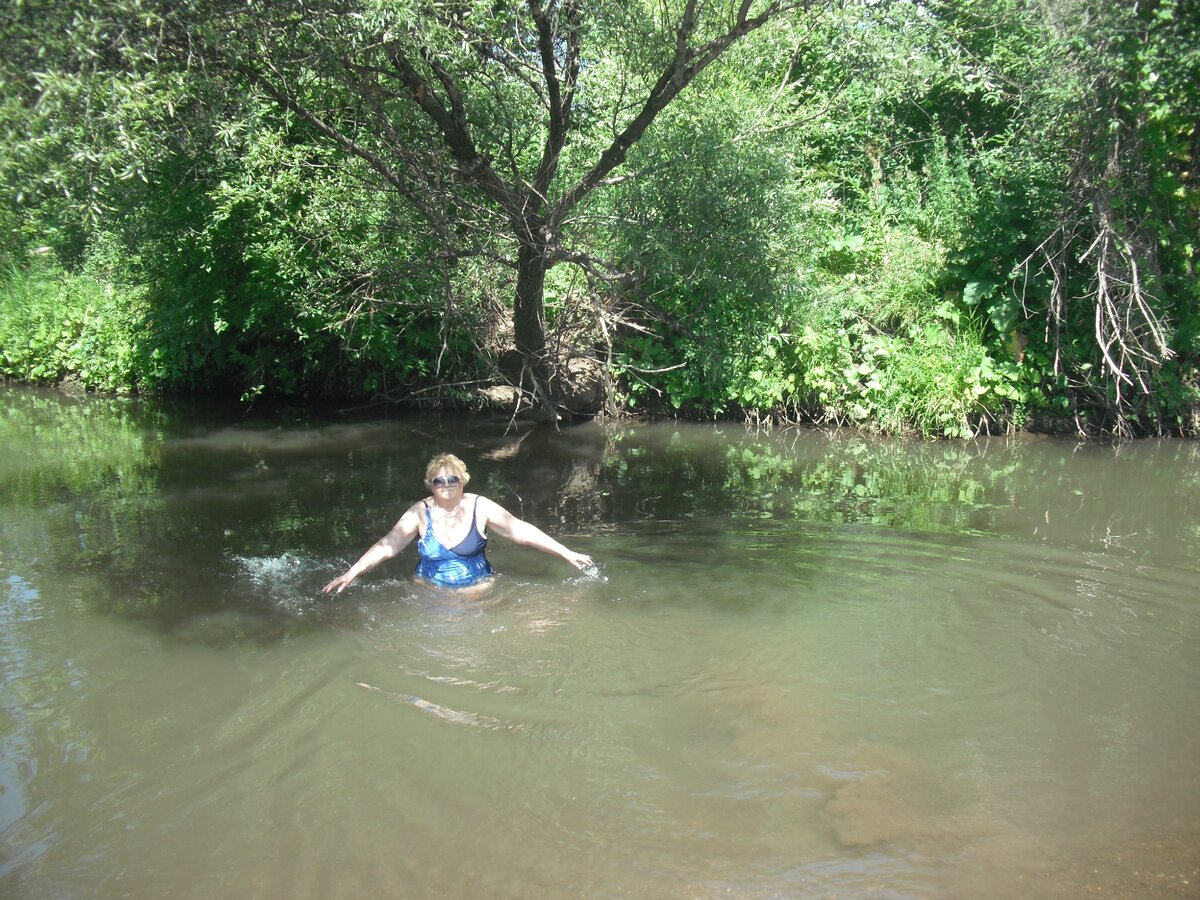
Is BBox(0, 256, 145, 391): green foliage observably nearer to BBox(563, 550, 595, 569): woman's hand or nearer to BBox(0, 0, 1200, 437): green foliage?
BBox(0, 0, 1200, 437): green foliage

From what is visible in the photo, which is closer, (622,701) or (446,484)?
(622,701)

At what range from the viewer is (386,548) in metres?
6.72

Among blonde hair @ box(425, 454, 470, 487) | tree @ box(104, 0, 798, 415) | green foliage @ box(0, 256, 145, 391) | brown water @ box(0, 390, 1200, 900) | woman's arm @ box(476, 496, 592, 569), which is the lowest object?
brown water @ box(0, 390, 1200, 900)

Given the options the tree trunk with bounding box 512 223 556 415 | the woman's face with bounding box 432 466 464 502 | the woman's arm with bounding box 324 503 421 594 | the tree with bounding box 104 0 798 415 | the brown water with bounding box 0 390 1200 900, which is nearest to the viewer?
the brown water with bounding box 0 390 1200 900

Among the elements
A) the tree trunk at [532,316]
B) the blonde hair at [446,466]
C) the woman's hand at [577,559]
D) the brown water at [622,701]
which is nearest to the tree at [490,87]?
the tree trunk at [532,316]

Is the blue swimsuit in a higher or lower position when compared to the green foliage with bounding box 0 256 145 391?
lower

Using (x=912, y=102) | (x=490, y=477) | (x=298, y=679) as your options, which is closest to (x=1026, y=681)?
(x=298, y=679)

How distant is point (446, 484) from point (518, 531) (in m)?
0.61

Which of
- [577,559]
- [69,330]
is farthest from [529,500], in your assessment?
[69,330]

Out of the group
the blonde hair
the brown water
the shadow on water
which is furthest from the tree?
the brown water

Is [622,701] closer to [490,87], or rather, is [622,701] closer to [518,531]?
[518,531]

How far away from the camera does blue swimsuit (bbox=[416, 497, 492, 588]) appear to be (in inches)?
271

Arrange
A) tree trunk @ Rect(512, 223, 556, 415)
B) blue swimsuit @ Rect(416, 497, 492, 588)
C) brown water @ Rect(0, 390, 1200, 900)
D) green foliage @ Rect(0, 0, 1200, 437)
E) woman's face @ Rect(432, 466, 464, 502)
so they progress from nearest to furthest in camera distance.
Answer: brown water @ Rect(0, 390, 1200, 900) < woman's face @ Rect(432, 466, 464, 502) < blue swimsuit @ Rect(416, 497, 492, 588) < green foliage @ Rect(0, 0, 1200, 437) < tree trunk @ Rect(512, 223, 556, 415)

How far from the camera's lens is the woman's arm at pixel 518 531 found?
6.72m
